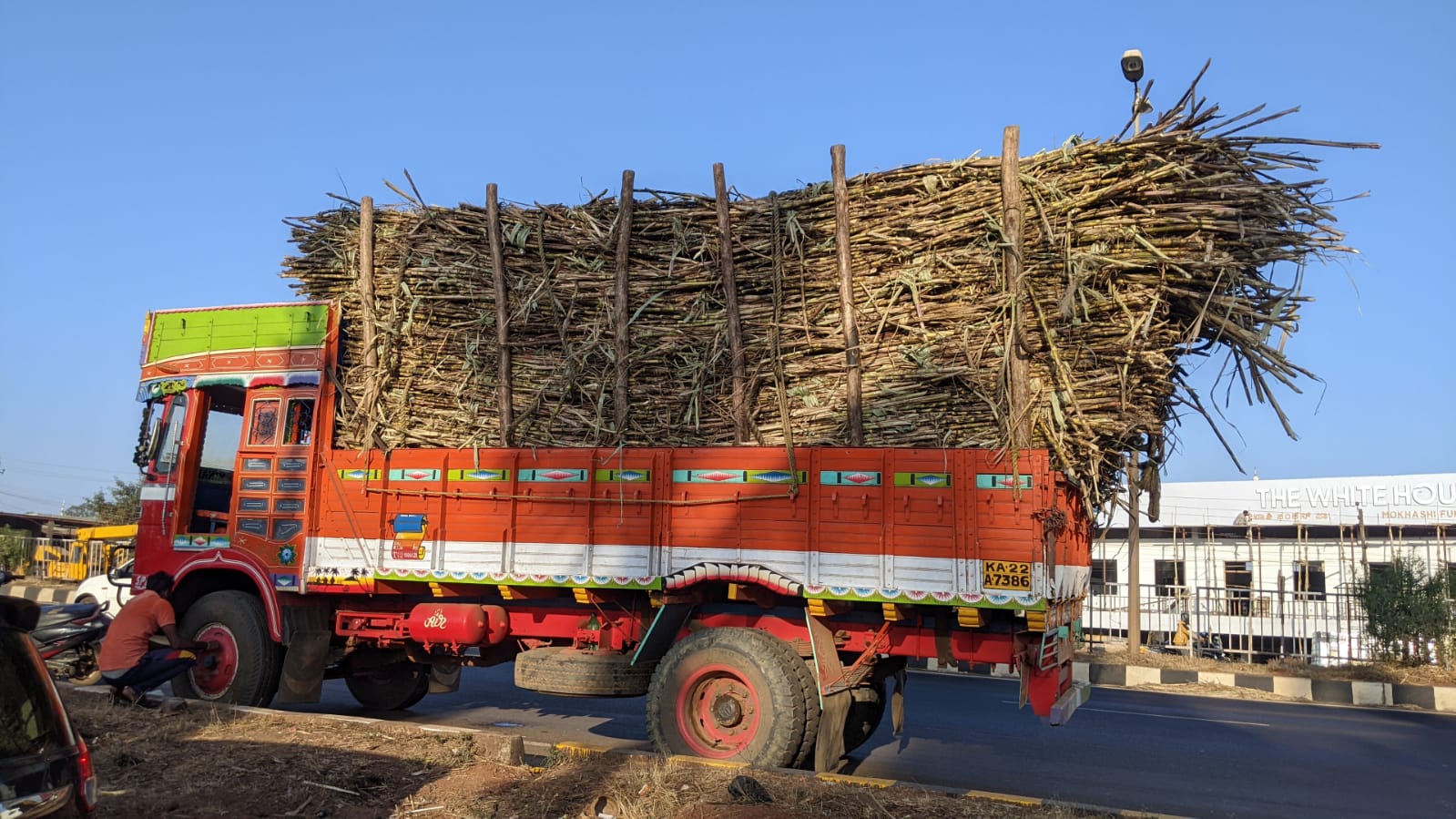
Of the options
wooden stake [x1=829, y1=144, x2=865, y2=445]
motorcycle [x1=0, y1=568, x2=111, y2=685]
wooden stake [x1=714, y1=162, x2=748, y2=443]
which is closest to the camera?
wooden stake [x1=829, y1=144, x2=865, y2=445]

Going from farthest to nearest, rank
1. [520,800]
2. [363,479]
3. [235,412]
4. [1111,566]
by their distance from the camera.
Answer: [1111,566], [235,412], [363,479], [520,800]

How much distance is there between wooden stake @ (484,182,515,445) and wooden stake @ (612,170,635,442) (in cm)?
97

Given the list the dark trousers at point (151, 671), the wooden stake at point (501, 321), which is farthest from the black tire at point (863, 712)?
the dark trousers at point (151, 671)

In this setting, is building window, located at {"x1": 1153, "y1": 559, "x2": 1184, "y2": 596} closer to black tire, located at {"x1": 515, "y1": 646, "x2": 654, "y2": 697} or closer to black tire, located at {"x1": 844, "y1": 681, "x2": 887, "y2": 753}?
black tire, located at {"x1": 844, "y1": 681, "x2": 887, "y2": 753}

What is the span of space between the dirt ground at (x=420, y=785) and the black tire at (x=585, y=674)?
3.03ft

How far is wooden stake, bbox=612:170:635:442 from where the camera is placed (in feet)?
26.6

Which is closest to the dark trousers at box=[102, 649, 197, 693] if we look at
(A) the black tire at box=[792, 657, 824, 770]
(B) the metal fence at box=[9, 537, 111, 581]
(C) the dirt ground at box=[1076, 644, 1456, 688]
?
(A) the black tire at box=[792, 657, 824, 770]

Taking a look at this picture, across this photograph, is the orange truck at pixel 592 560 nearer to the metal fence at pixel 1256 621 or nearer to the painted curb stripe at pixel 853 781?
the painted curb stripe at pixel 853 781

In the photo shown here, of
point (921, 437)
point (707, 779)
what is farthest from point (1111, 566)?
point (707, 779)

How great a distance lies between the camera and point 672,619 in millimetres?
7617

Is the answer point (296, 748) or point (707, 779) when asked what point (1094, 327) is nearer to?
point (707, 779)

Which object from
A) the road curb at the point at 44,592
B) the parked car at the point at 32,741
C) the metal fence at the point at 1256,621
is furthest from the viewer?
the road curb at the point at 44,592

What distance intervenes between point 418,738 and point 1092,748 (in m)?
5.82

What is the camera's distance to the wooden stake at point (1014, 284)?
6.88m
